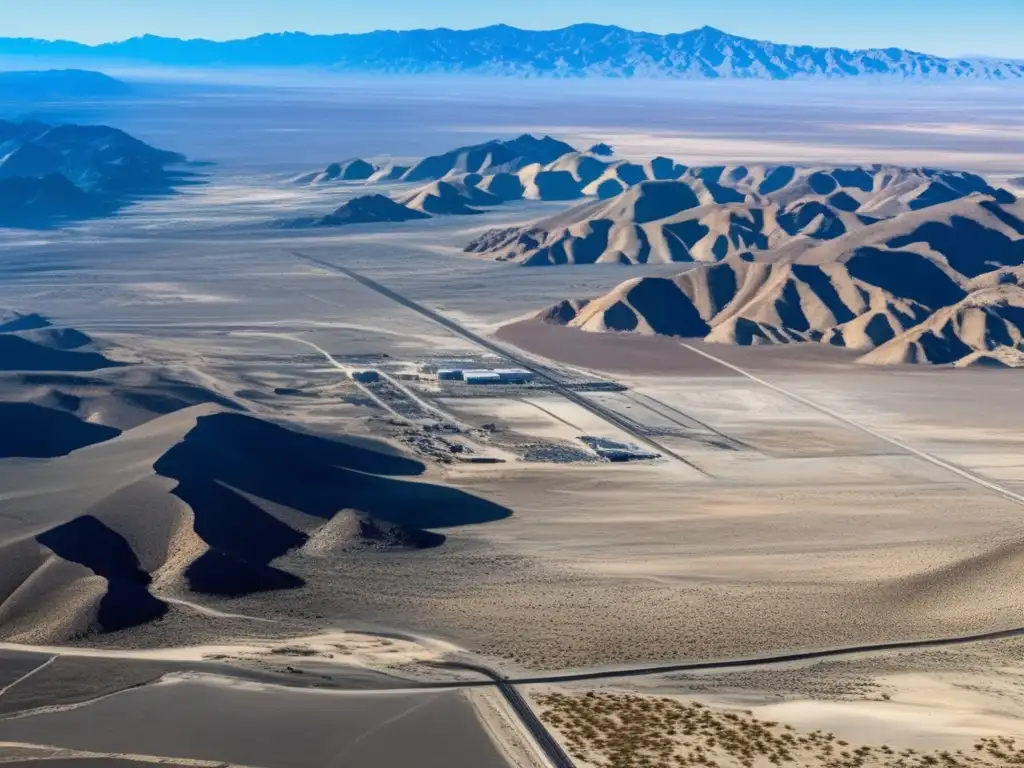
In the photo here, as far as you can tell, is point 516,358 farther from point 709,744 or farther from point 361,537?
point 709,744

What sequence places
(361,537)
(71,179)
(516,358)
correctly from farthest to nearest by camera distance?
(71,179)
(516,358)
(361,537)

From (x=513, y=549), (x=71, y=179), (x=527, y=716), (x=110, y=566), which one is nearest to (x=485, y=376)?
(x=513, y=549)

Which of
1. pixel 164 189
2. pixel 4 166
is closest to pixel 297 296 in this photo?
pixel 164 189

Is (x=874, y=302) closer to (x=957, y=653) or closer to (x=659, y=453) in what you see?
(x=659, y=453)

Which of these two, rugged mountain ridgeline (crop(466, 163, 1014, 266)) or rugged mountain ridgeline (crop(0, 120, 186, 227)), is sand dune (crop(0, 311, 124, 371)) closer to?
rugged mountain ridgeline (crop(466, 163, 1014, 266))

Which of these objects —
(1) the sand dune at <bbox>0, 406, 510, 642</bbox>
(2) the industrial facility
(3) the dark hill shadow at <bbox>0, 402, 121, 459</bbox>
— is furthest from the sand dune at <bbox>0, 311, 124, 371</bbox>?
(1) the sand dune at <bbox>0, 406, 510, 642</bbox>

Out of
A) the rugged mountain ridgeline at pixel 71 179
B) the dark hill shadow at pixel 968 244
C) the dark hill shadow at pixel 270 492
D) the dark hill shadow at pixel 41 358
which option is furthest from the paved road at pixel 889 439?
the rugged mountain ridgeline at pixel 71 179
